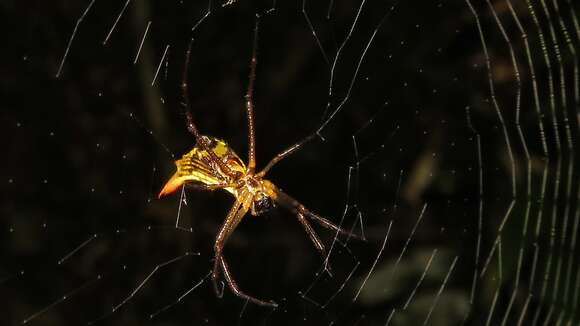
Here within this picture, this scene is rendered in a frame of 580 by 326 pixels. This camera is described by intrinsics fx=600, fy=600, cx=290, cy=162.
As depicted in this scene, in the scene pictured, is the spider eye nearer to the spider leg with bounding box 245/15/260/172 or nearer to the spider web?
the spider leg with bounding box 245/15/260/172

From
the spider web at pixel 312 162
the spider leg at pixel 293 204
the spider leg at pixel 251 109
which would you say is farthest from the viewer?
the spider web at pixel 312 162

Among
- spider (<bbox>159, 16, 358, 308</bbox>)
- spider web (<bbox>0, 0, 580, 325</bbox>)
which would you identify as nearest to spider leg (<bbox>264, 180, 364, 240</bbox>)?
spider (<bbox>159, 16, 358, 308</bbox>)

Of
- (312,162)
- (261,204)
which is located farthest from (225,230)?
(312,162)

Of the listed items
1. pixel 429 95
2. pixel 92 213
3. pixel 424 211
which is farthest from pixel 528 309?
pixel 92 213

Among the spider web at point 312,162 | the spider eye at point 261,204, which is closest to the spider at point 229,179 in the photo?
the spider eye at point 261,204

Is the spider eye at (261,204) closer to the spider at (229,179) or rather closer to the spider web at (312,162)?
the spider at (229,179)

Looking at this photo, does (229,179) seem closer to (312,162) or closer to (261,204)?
(261,204)

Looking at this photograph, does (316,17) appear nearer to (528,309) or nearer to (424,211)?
(424,211)
